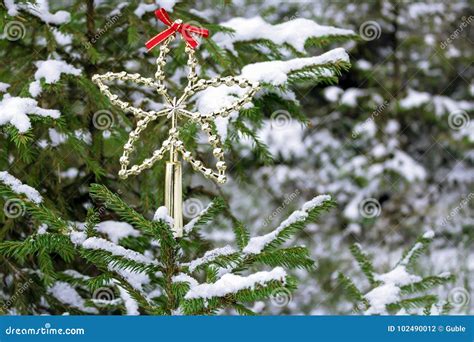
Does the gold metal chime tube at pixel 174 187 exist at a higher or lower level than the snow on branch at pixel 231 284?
higher

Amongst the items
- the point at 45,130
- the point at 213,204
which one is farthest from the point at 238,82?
the point at 45,130

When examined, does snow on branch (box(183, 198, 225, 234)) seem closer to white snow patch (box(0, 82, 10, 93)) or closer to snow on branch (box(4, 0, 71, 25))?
white snow patch (box(0, 82, 10, 93))

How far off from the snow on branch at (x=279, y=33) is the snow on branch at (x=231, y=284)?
1032mm

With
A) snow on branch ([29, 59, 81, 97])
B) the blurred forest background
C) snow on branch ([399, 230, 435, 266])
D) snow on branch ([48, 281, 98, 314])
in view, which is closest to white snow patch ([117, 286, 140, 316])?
snow on branch ([48, 281, 98, 314])

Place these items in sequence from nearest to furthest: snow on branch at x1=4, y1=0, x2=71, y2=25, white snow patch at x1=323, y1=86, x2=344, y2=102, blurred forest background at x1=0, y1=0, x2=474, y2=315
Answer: snow on branch at x1=4, y1=0, x2=71, y2=25 → blurred forest background at x1=0, y1=0, x2=474, y2=315 → white snow patch at x1=323, y1=86, x2=344, y2=102

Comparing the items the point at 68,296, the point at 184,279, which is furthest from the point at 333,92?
the point at 184,279

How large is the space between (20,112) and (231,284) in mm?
797

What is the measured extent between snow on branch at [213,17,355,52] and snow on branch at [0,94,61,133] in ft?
2.33

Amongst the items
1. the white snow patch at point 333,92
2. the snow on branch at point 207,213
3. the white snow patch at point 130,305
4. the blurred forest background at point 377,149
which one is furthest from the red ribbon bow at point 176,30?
the white snow patch at point 333,92

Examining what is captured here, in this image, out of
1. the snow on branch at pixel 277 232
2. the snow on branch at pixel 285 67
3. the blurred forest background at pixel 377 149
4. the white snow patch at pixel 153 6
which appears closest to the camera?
the snow on branch at pixel 277 232

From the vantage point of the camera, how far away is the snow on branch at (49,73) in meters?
1.92

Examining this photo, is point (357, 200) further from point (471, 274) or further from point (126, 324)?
point (126, 324)

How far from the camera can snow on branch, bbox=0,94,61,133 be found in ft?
5.58

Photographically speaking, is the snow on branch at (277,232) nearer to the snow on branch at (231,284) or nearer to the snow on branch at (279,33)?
the snow on branch at (231,284)
